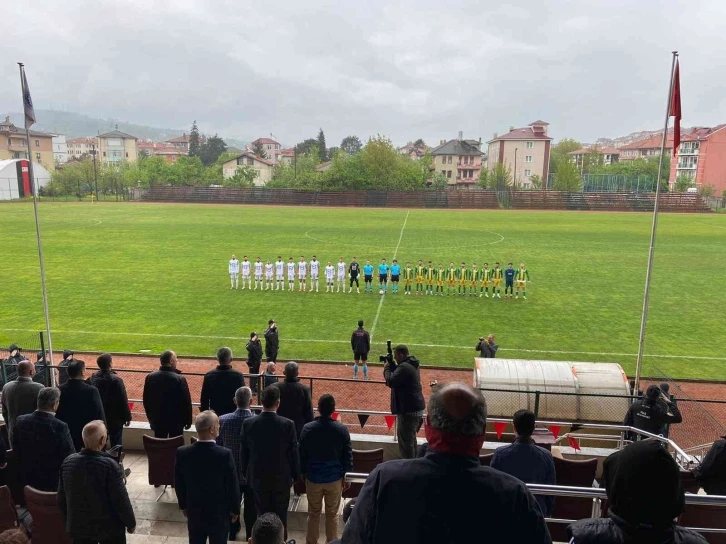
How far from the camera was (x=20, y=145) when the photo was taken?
3858 inches

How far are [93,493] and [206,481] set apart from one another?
833 millimetres

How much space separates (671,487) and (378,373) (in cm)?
1272

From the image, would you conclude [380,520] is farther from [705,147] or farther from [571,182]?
[705,147]

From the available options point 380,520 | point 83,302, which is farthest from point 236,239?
point 380,520

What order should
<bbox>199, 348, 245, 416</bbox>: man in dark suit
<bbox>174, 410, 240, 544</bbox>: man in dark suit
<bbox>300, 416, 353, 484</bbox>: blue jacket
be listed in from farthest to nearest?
<bbox>199, 348, 245, 416</bbox>: man in dark suit
<bbox>300, 416, 353, 484</bbox>: blue jacket
<bbox>174, 410, 240, 544</bbox>: man in dark suit

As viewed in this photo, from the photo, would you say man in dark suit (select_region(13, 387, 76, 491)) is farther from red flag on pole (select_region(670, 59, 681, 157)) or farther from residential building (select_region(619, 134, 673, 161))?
residential building (select_region(619, 134, 673, 161))

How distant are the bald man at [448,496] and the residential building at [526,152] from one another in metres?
99.2

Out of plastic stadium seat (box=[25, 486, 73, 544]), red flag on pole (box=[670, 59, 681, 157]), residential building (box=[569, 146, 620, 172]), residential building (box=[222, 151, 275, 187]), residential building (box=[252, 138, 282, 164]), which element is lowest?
plastic stadium seat (box=[25, 486, 73, 544])

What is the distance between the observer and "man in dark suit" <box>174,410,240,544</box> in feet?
15.2

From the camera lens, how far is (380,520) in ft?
7.35

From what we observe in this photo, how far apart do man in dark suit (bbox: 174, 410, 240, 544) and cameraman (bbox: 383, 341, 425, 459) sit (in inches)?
116

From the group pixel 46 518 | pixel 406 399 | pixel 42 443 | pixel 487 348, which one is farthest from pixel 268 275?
pixel 46 518

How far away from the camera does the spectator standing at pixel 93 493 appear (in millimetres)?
4293

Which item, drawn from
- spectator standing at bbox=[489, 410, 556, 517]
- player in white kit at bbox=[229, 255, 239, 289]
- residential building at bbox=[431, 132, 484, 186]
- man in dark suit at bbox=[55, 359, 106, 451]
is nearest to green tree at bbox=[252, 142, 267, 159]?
A: residential building at bbox=[431, 132, 484, 186]
